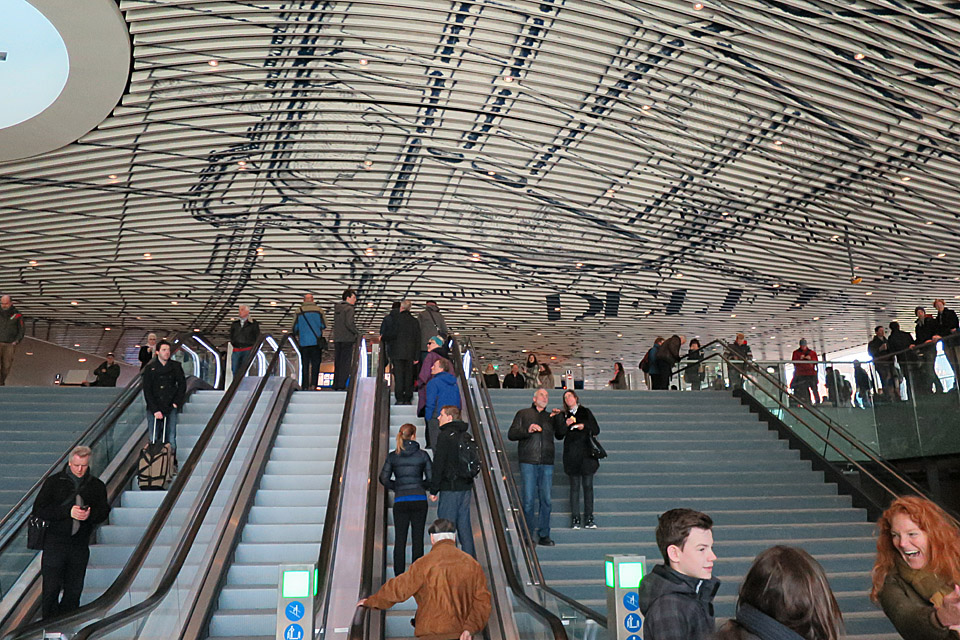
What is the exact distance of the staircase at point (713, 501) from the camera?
6.13 m

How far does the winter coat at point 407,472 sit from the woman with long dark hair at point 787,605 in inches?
156

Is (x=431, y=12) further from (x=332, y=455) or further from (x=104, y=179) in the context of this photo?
(x=104, y=179)

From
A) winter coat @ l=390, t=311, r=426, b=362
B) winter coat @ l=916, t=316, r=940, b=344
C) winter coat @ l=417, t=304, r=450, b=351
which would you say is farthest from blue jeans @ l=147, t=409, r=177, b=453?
winter coat @ l=916, t=316, r=940, b=344

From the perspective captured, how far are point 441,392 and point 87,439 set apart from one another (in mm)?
2884

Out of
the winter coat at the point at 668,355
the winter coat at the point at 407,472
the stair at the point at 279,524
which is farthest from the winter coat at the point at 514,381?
the winter coat at the point at 407,472

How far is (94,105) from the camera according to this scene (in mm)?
11680

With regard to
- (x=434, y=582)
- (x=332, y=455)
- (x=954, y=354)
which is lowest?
(x=434, y=582)

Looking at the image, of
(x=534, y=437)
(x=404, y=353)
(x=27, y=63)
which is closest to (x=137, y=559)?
(x=534, y=437)

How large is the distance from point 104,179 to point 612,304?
1386 cm

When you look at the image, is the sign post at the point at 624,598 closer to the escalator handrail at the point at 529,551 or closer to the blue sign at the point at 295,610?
the escalator handrail at the point at 529,551

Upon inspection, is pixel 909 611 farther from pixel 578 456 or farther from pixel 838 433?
pixel 838 433

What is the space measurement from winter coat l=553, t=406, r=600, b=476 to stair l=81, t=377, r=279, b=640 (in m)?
2.72

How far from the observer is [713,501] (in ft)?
24.6

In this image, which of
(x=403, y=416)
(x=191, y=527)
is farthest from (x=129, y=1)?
(x=191, y=527)
